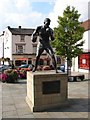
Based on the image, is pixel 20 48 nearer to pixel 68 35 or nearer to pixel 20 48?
pixel 20 48

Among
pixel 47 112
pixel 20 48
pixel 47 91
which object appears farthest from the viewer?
pixel 20 48

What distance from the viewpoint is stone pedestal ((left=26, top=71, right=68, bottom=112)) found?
1147 cm

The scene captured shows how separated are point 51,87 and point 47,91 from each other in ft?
0.84

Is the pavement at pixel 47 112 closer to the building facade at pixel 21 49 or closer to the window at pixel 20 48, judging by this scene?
the building facade at pixel 21 49

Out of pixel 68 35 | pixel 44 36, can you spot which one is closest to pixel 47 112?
pixel 44 36

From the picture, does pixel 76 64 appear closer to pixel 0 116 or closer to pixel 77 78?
pixel 77 78

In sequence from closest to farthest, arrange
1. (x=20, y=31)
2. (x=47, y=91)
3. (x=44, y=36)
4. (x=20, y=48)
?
(x=47, y=91), (x=44, y=36), (x=20, y=48), (x=20, y=31)

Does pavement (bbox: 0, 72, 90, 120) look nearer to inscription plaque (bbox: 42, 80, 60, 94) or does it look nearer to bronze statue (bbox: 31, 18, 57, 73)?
inscription plaque (bbox: 42, 80, 60, 94)

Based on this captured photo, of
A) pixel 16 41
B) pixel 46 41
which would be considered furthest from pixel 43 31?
pixel 16 41

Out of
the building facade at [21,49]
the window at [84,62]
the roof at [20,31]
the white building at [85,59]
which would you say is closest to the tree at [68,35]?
the white building at [85,59]

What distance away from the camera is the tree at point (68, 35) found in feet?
83.6

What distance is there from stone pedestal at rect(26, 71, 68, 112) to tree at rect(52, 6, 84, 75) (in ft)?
44.5

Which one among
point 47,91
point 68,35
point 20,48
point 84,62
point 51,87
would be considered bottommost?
point 47,91

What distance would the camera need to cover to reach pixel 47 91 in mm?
11711
